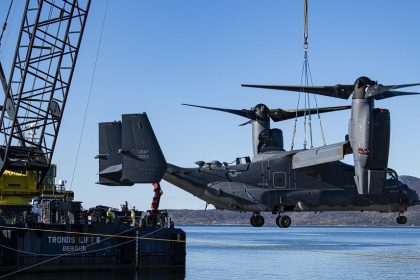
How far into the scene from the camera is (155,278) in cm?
7912

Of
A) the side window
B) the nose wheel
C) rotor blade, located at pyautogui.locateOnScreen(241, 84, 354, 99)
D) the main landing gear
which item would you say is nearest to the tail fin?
the main landing gear

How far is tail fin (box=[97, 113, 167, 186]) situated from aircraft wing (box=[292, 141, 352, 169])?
989cm

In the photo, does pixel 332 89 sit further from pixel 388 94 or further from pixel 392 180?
pixel 392 180

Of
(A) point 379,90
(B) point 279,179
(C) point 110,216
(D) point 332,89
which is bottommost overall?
(C) point 110,216

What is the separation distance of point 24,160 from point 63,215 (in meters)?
9.32

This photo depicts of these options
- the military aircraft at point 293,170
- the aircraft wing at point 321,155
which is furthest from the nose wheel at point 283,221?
the aircraft wing at point 321,155

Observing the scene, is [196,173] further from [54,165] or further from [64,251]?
[54,165]

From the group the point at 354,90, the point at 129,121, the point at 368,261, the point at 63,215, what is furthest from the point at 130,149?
the point at 368,261

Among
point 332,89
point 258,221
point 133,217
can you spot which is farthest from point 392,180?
point 133,217

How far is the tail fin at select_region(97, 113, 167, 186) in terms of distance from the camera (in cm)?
4500

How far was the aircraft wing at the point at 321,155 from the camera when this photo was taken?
33219mm

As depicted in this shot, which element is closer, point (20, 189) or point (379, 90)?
point (379, 90)

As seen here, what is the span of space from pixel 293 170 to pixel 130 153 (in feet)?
40.3

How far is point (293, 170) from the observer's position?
3925 centimetres
